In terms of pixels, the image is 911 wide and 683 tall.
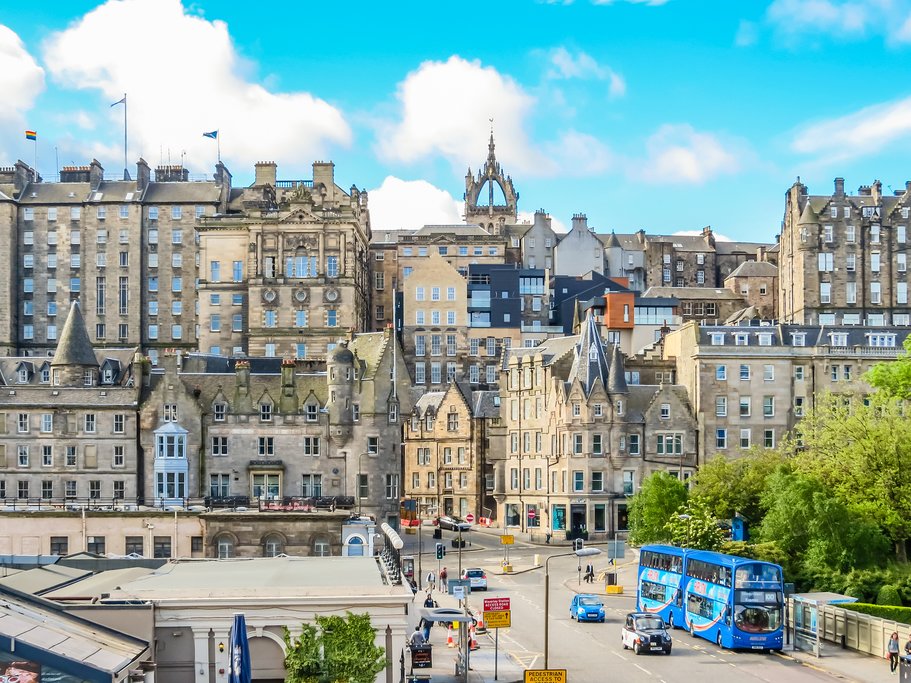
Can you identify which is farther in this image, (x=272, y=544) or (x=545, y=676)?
(x=272, y=544)

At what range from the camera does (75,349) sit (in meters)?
102

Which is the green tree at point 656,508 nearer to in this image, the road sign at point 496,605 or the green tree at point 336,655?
the road sign at point 496,605

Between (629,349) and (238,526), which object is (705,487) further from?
(629,349)

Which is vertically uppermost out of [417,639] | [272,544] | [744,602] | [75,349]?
[75,349]

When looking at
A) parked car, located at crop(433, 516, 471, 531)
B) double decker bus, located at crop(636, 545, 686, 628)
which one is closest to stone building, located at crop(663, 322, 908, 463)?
parked car, located at crop(433, 516, 471, 531)

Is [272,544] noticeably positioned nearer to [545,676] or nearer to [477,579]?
[477,579]

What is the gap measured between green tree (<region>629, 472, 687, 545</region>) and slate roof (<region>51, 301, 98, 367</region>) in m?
44.4

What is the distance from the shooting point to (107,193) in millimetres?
155875

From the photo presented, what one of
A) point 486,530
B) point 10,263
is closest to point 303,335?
point 486,530

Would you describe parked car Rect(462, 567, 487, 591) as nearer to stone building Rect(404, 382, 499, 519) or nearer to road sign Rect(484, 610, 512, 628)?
road sign Rect(484, 610, 512, 628)

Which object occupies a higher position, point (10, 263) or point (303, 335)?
point (10, 263)

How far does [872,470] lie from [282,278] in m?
73.7

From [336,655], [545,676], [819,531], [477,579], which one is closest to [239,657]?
[336,655]

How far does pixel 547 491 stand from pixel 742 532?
2795cm
